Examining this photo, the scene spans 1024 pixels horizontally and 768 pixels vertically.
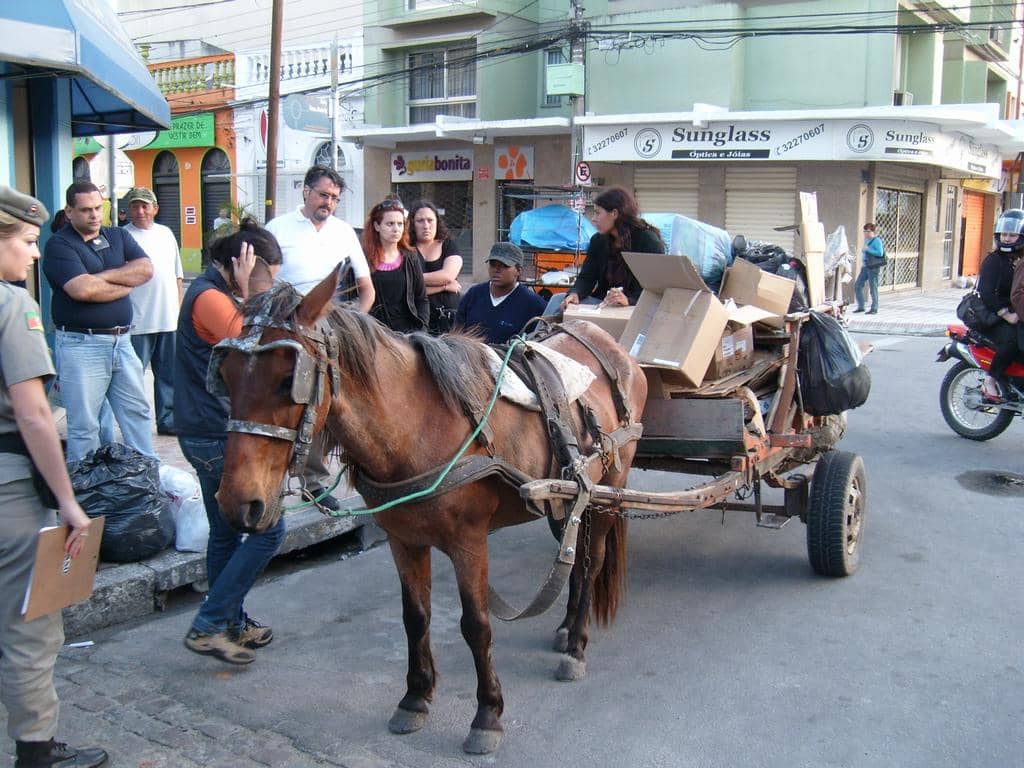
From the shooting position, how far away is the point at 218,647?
13.3 ft

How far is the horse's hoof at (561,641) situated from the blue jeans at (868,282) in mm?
17178

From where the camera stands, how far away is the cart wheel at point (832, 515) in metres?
5.00

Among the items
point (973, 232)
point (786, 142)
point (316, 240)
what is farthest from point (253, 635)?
point (973, 232)

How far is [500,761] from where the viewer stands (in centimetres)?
341

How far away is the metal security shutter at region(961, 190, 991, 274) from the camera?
97.4ft

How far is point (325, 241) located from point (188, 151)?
2652 centimetres

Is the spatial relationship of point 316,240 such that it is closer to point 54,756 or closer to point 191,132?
point 54,756

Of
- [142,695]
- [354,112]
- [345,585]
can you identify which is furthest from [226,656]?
[354,112]

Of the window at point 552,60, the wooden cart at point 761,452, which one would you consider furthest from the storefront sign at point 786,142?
the wooden cart at point 761,452

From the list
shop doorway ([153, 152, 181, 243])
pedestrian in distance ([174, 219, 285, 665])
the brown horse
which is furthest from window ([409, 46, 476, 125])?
the brown horse

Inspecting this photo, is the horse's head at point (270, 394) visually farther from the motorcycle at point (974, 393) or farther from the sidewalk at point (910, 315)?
the sidewalk at point (910, 315)

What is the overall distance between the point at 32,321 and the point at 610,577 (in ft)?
8.90

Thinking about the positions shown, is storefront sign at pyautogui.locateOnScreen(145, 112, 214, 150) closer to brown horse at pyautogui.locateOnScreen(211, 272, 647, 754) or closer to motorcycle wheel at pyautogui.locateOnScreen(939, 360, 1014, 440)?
motorcycle wheel at pyautogui.locateOnScreen(939, 360, 1014, 440)

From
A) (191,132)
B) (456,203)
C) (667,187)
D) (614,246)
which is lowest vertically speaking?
(614,246)
